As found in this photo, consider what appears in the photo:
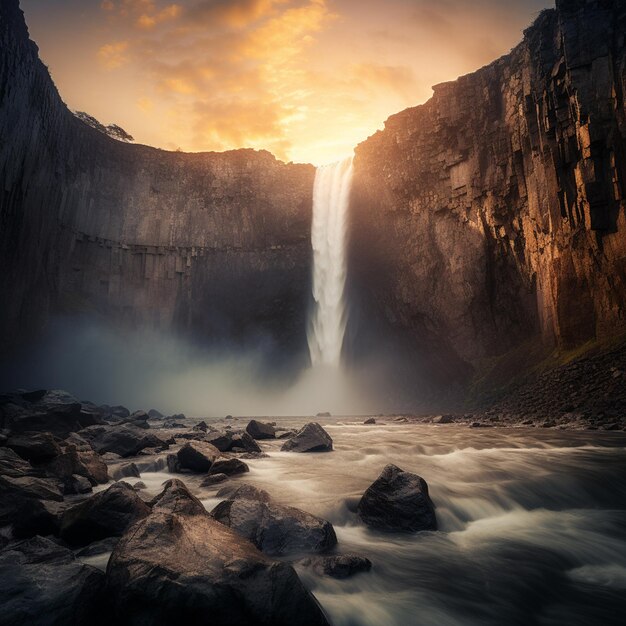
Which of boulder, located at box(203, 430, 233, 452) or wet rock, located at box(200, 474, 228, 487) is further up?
boulder, located at box(203, 430, 233, 452)

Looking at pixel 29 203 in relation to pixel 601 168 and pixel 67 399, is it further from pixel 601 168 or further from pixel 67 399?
pixel 601 168

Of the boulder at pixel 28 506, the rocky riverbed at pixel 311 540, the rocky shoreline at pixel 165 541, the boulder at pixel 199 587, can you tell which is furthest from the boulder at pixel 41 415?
the boulder at pixel 199 587

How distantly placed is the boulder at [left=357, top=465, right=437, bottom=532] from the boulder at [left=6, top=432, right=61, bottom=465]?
6097mm

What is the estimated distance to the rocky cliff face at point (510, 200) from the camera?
19531 millimetres

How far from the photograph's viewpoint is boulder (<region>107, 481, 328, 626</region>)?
288 centimetres

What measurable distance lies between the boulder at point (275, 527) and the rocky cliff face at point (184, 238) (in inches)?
1324

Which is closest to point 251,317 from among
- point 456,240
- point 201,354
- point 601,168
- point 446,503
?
point 201,354

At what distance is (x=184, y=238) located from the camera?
142 feet

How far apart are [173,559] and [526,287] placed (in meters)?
27.8

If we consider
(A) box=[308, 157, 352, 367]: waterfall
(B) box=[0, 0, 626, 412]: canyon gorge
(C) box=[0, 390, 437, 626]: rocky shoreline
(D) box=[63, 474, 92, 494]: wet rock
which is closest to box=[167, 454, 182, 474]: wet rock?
(C) box=[0, 390, 437, 626]: rocky shoreline

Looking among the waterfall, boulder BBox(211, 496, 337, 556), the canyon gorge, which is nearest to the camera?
boulder BBox(211, 496, 337, 556)

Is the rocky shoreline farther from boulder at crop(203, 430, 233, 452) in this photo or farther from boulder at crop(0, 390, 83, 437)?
boulder at crop(0, 390, 83, 437)

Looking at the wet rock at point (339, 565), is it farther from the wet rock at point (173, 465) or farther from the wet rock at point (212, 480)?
the wet rock at point (173, 465)

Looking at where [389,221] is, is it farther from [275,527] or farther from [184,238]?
[275,527]
